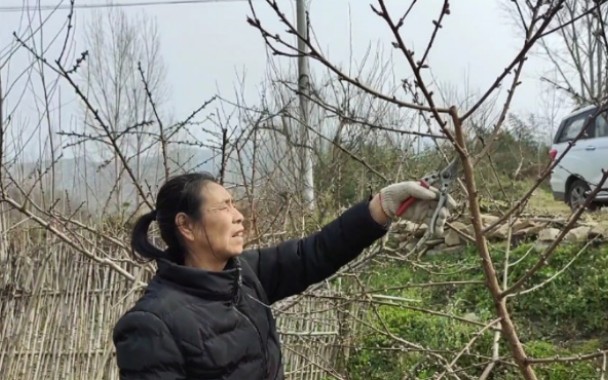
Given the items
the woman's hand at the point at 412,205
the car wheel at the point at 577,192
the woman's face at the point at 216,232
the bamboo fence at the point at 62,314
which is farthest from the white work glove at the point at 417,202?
the car wheel at the point at 577,192

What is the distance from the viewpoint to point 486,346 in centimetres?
529

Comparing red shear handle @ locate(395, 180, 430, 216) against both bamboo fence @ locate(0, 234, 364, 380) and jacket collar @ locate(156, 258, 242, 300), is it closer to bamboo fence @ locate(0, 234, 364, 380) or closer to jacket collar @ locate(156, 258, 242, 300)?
jacket collar @ locate(156, 258, 242, 300)

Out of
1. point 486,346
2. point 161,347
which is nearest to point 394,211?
point 161,347

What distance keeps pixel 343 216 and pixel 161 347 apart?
675 mm

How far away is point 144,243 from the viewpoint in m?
2.07

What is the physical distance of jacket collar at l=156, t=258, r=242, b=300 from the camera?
1845 millimetres

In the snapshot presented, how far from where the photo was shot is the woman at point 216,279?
1.73 m

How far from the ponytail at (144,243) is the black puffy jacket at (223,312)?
105 millimetres

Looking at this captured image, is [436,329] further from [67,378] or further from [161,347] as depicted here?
[161,347]

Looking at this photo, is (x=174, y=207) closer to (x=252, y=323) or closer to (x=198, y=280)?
(x=198, y=280)

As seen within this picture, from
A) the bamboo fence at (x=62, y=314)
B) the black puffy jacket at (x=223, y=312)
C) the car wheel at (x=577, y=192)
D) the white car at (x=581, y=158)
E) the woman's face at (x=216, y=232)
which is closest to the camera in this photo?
the black puffy jacket at (x=223, y=312)

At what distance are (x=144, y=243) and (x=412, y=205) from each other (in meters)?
0.76

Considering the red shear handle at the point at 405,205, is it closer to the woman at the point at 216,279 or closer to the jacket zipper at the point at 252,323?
the woman at the point at 216,279

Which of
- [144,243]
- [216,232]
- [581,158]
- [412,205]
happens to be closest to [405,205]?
[412,205]
